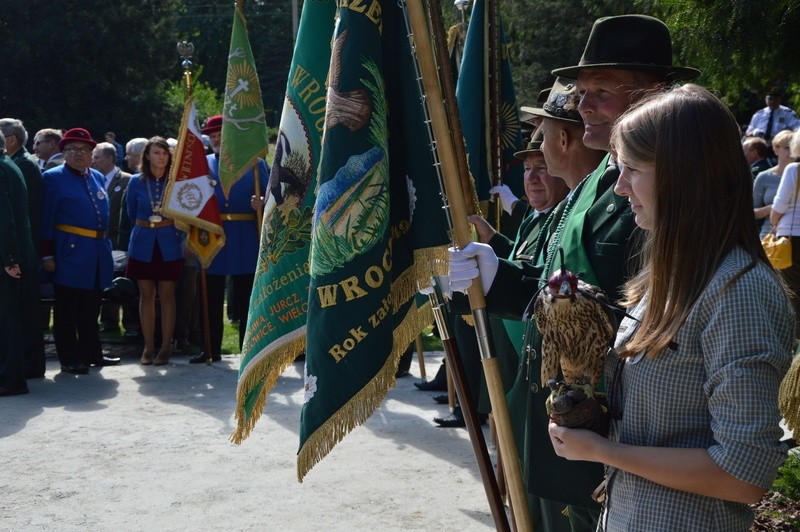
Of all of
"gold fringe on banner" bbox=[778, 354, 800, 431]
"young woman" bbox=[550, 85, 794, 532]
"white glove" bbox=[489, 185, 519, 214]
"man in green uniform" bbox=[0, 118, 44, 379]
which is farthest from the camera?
"man in green uniform" bbox=[0, 118, 44, 379]

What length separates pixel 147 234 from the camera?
9.73 m

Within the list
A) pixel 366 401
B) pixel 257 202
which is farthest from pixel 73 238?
pixel 366 401

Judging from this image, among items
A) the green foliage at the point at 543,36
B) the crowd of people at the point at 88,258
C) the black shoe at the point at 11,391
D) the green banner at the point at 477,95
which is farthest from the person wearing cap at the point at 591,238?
the green foliage at the point at 543,36

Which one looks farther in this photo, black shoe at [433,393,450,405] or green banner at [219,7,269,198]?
green banner at [219,7,269,198]

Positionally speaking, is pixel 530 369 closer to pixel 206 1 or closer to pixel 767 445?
pixel 767 445

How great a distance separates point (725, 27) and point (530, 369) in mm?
2157

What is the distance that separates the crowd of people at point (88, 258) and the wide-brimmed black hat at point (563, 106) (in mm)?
5855

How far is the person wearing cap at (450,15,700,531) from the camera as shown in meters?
2.86

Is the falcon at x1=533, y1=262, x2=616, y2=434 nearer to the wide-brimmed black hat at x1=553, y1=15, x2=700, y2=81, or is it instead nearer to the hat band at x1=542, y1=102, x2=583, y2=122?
the wide-brimmed black hat at x1=553, y1=15, x2=700, y2=81

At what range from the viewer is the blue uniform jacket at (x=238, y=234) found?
9891mm

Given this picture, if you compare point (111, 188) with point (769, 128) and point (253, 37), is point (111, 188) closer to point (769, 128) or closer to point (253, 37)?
point (769, 128)

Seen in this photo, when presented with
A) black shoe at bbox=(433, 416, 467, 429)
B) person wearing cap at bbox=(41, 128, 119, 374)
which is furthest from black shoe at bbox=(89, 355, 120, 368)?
black shoe at bbox=(433, 416, 467, 429)

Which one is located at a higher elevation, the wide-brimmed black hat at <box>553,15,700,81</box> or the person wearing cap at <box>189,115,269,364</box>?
the wide-brimmed black hat at <box>553,15,700,81</box>

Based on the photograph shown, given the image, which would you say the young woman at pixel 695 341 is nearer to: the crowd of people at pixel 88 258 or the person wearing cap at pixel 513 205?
the person wearing cap at pixel 513 205
